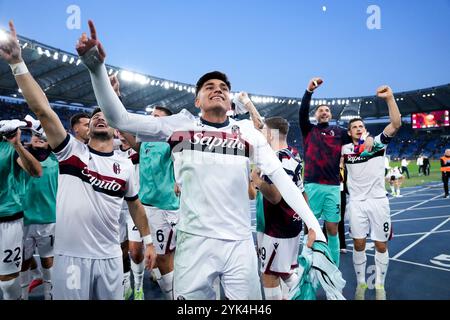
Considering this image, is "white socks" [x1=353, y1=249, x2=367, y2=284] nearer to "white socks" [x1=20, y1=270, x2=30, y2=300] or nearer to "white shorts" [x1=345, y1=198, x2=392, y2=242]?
"white shorts" [x1=345, y1=198, x2=392, y2=242]

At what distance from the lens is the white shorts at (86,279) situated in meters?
2.45

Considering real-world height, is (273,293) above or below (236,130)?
below

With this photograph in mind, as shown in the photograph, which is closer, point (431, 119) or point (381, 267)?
point (381, 267)

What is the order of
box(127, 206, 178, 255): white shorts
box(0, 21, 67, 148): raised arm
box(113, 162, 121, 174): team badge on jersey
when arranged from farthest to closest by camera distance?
box(127, 206, 178, 255): white shorts, box(113, 162, 121, 174): team badge on jersey, box(0, 21, 67, 148): raised arm

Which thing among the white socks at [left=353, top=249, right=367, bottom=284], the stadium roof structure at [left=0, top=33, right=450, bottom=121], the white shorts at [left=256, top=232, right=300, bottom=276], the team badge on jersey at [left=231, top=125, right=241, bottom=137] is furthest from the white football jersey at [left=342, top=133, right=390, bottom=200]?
the stadium roof structure at [left=0, top=33, right=450, bottom=121]

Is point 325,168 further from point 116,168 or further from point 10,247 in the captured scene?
point 10,247

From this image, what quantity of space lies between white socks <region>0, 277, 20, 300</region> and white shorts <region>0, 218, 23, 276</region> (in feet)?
0.33

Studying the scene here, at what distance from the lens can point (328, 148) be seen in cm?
480

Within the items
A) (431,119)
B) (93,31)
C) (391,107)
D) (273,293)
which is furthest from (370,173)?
(431,119)

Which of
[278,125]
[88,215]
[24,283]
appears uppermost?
[278,125]

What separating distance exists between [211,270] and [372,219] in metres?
3.23

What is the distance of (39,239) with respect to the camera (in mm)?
4324

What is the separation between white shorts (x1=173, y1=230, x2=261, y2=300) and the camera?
2.10m
